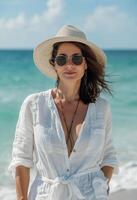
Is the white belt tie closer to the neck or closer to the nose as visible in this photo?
the neck

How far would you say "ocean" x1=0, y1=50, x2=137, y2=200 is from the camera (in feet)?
23.5

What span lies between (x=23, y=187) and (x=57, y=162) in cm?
23

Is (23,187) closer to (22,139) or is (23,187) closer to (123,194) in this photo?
(22,139)

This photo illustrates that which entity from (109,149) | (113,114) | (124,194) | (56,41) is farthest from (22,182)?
(113,114)

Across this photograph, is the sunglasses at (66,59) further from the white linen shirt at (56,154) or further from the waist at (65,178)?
the waist at (65,178)

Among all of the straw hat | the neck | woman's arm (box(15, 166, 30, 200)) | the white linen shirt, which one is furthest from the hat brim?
woman's arm (box(15, 166, 30, 200))

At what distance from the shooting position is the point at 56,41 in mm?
3291

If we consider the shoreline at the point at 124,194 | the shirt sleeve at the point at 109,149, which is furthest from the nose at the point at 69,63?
the shoreline at the point at 124,194

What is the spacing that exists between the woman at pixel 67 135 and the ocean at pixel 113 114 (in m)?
0.32

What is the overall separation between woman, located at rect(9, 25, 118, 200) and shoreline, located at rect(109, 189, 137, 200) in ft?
7.49

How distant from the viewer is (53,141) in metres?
3.10

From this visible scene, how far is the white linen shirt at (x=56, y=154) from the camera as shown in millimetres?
3107

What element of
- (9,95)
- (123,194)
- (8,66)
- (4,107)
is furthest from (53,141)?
(8,66)

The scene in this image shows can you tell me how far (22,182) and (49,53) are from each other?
30.5 inches
